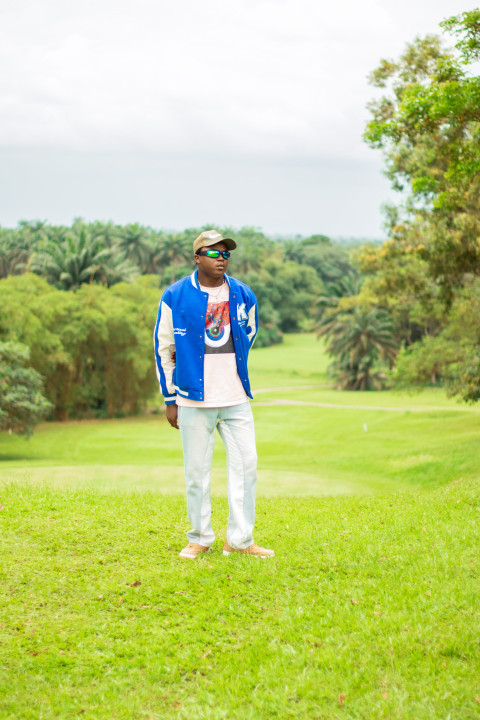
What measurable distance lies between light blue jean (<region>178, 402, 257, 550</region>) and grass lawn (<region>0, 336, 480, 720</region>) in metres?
0.36

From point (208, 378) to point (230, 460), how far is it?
761mm

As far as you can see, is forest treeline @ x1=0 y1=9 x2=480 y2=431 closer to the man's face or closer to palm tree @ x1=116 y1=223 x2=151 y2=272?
palm tree @ x1=116 y1=223 x2=151 y2=272

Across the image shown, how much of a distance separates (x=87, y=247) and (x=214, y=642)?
54124 millimetres

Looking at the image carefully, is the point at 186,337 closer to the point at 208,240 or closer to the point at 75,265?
the point at 208,240

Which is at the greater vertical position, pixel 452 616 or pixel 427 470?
pixel 452 616

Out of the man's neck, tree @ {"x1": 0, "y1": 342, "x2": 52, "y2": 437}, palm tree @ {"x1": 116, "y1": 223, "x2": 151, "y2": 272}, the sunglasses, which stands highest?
palm tree @ {"x1": 116, "y1": 223, "x2": 151, "y2": 272}

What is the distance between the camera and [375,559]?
20.5 ft

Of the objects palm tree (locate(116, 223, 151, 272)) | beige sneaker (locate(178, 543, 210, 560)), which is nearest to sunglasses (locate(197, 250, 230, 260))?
beige sneaker (locate(178, 543, 210, 560))

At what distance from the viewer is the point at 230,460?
6.28 metres

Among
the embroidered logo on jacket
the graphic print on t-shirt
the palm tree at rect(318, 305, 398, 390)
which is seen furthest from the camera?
the palm tree at rect(318, 305, 398, 390)

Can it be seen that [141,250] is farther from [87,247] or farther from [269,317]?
[87,247]

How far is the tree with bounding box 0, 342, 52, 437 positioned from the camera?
101 ft

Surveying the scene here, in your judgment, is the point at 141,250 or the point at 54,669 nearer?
the point at 54,669

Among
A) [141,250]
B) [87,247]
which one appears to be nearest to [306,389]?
[87,247]
